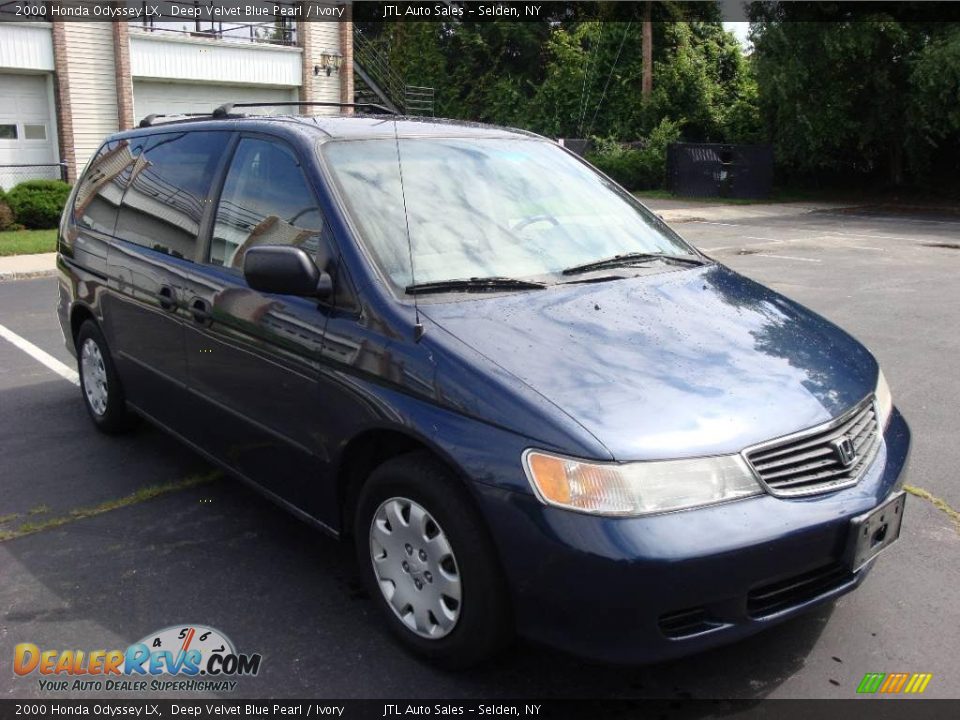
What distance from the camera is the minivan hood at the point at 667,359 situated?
2.71m

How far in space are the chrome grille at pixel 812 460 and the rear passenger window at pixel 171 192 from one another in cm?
270

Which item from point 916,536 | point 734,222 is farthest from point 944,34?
point 916,536

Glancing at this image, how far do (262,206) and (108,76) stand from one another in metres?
22.1

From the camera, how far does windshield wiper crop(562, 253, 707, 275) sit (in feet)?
12.1

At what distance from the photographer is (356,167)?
364cm

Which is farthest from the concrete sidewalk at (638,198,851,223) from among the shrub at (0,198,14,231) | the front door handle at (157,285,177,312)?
the front door handle at (157,285,177,312)

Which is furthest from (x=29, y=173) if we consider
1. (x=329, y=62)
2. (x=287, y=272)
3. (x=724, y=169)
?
(x=287, y=272)

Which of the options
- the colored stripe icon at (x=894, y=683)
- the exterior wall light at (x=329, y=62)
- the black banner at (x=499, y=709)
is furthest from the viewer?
the exterior wall light at (x=329, y=62)

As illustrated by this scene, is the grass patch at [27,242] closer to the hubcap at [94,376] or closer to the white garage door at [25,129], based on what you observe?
the white garage door at [25,129]

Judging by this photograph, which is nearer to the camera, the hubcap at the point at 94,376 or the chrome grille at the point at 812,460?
the chrome grille at the point at 812,460

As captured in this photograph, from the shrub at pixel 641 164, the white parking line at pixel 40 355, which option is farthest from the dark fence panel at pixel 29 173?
the shrub at pixel 641 164

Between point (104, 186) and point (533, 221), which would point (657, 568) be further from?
point (104, 186)

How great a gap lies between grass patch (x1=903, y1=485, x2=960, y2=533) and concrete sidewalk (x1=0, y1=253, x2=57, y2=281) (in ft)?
35.3

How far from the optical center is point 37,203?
55.9 feet
